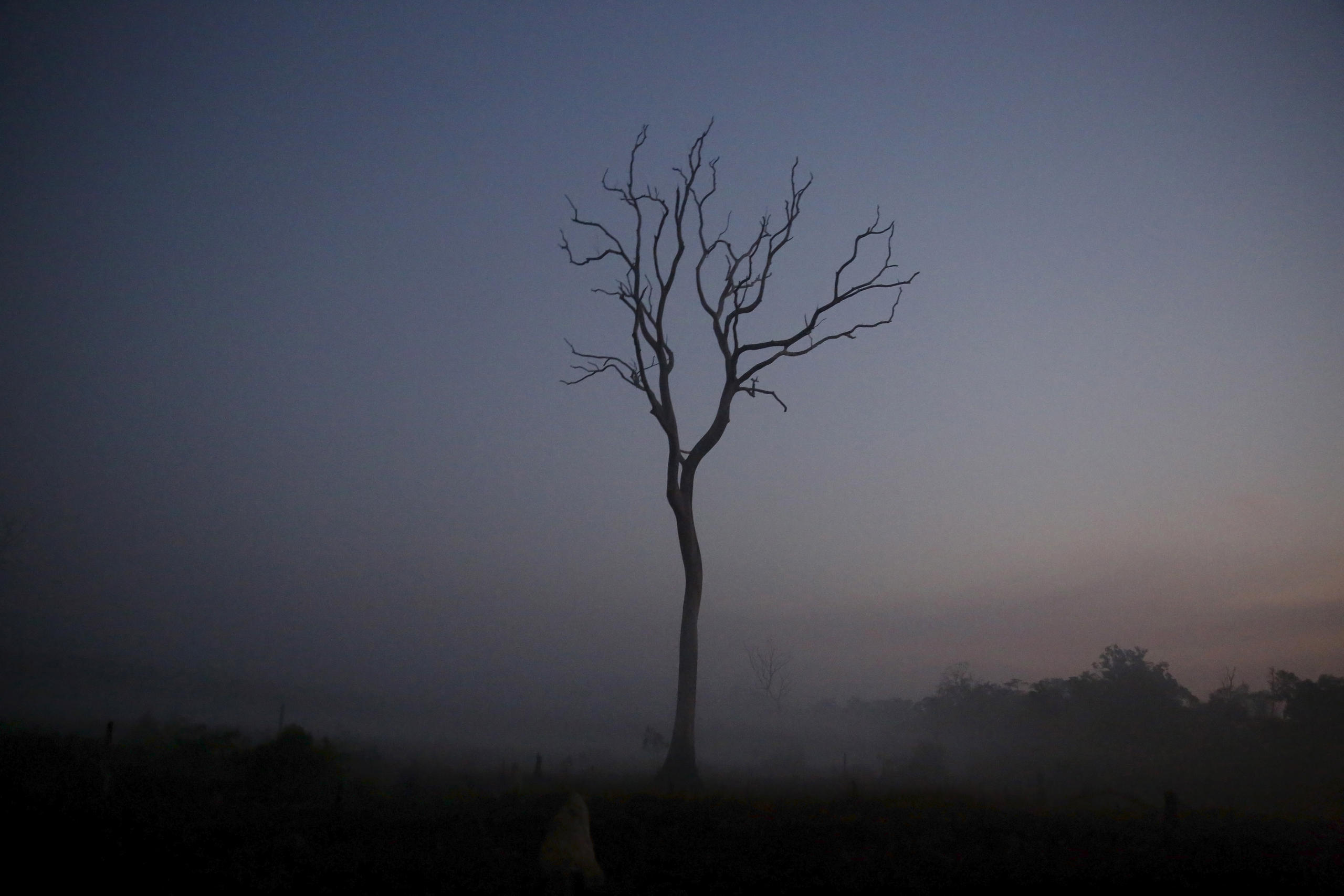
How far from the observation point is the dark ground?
8914mm

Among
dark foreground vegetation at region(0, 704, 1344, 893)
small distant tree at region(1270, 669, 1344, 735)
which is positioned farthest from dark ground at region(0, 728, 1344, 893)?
small distant tree at region(1270, 669, 1344, 735)

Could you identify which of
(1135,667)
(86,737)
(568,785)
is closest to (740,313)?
(568,785)

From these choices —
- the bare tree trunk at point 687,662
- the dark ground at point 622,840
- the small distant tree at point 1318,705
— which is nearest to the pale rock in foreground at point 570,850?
the dark ground at point 622,840

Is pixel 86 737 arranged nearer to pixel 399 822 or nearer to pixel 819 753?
pixel 399 822

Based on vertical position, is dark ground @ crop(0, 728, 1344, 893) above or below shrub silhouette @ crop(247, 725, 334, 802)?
below

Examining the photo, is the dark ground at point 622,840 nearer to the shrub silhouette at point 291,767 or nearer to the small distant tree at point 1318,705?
the shrub silhouette at point 291,767

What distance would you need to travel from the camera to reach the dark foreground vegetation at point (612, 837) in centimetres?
895

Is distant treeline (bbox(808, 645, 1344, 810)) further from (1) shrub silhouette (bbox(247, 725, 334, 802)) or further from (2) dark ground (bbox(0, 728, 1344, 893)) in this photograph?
(1) shrub silhouette (bbox(247, 725, 334, 802))

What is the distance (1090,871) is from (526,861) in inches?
289

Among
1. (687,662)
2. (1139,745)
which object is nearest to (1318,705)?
(1139,745)

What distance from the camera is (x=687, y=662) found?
1720 centimetres

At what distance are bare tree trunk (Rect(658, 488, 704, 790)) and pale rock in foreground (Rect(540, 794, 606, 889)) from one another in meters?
6.11

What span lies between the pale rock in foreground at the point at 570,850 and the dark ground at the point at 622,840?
33cm

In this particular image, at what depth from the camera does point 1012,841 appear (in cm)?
1070
